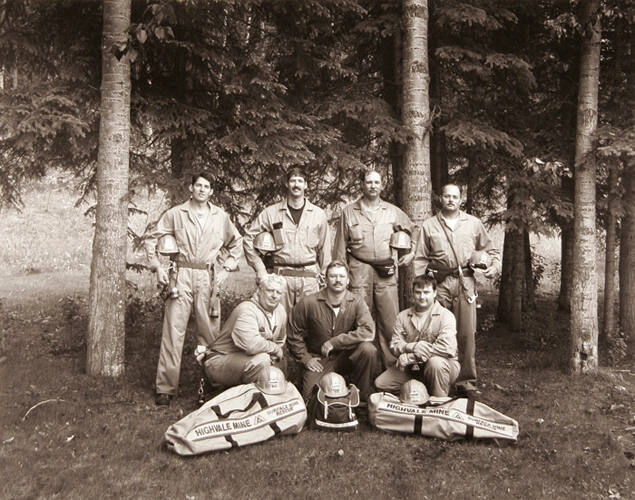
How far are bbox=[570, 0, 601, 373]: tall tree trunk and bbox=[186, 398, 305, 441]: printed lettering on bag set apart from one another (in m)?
3.93

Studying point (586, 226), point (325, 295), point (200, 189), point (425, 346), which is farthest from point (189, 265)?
point (586, 226)

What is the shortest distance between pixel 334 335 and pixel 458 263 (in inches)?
63.0

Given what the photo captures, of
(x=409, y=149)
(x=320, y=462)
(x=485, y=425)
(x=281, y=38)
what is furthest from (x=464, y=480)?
(x=281, y=38)

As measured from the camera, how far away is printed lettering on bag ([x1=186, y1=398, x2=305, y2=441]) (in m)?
5.04

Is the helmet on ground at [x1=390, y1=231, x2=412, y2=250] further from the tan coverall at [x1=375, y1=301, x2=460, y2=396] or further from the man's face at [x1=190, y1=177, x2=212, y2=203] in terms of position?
the man's face at [x1=190, y1=177, x2=212, y2=203]

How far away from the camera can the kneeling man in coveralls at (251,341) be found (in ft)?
19.4

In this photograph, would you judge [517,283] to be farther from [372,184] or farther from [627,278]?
[372,184]

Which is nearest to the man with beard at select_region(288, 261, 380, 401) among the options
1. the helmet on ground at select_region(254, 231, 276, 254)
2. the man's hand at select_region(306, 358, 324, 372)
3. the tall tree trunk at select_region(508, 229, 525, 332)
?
the man's hand at select_region(306, 358, 324, 372)

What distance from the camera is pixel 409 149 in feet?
25.5

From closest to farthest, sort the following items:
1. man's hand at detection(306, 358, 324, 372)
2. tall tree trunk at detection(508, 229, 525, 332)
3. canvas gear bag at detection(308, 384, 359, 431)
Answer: canvas gear bag at detection(308, 384, 359, 431)
man's hand at detection(306, 358, 324, 372)
tall tree trunk at detection(508, 229, 525, 332)

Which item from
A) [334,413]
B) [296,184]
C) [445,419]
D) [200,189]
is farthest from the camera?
[296,184]

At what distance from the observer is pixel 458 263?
266 inches

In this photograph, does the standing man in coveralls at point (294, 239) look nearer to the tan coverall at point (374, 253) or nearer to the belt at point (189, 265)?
the tan coverall at point (374, 253)

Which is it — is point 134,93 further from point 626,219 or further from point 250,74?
point 626,219
